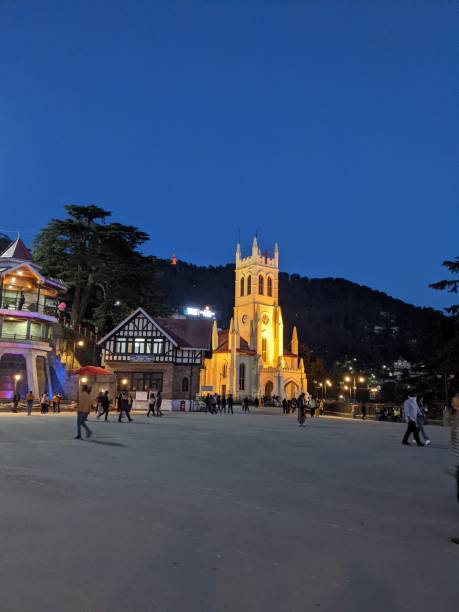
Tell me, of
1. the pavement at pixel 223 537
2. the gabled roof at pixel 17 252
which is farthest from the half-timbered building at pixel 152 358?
the pavement at pixel 223 537

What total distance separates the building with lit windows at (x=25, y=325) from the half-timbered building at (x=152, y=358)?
5.62 metres

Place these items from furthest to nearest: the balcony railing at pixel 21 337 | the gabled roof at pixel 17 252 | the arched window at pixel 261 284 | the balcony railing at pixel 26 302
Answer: the arched window at pixel 261 284
the gabled roof at pixel 17 252
the balcony railing at pixel 26 302
the balcony railing at pixel 21 337

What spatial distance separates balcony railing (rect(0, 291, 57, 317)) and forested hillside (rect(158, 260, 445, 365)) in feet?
255

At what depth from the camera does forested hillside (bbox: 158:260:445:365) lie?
135 m

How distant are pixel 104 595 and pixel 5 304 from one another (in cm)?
4425

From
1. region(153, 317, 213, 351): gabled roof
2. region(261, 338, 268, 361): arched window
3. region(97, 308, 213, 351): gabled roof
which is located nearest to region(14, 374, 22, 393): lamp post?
region(97, 308, 213, 351): gabled roof

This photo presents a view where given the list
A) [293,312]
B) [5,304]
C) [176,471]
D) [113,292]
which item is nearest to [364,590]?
[176,471]

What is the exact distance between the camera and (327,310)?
151750 millimetres

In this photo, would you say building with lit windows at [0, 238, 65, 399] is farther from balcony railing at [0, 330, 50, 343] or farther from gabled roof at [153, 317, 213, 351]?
gabled roof at [153, 317, 213, 351]

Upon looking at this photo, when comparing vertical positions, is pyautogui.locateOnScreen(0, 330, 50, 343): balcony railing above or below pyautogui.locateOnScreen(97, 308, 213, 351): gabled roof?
below

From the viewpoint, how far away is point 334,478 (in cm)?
916

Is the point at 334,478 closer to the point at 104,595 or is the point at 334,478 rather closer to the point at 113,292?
the point at 104,595

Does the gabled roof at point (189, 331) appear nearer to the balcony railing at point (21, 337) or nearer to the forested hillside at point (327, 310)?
the balcony railing at point (21, 337)

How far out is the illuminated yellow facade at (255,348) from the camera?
74125 millimetres
